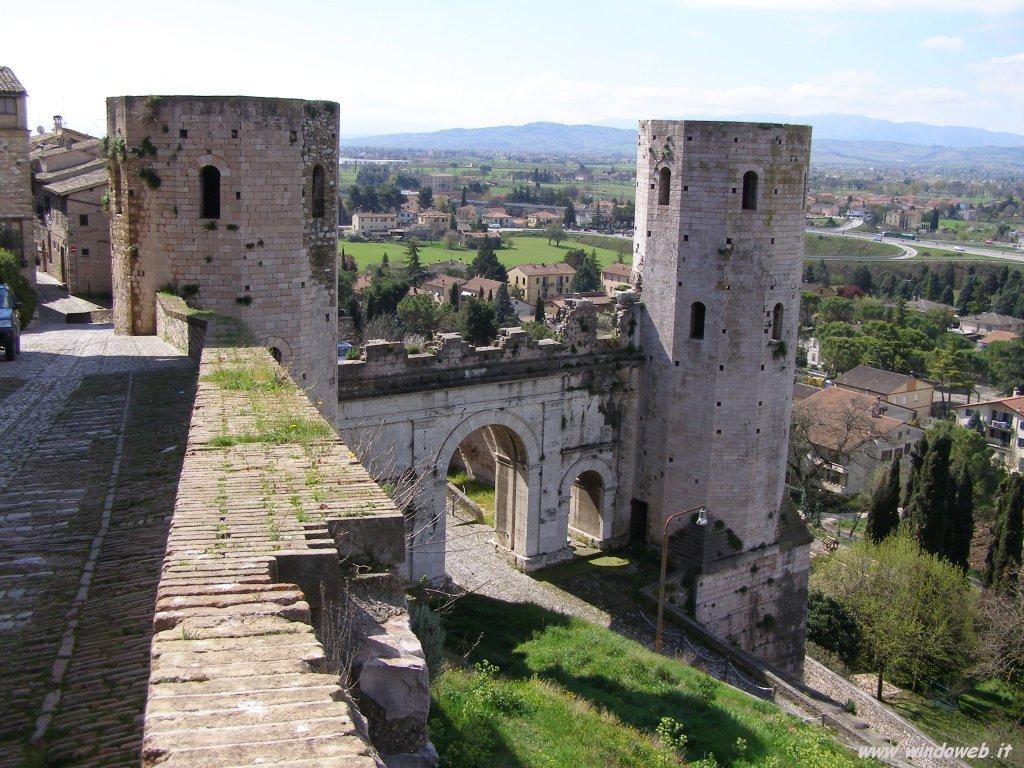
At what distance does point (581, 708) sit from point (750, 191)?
12.6m

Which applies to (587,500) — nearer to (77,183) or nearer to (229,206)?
(229,206)

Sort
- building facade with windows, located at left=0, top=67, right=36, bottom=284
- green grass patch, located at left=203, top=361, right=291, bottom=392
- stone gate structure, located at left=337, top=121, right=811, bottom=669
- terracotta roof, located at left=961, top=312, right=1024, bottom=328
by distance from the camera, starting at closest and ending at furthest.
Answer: green grass patch, located at left=203, top=361, right=291, bottom=392
stone gate structure, located at left=337, top=121, right=811, bottom=669
building facade with windows, located at left=0, top=67, right=36, bottom=284
terracotta roof, located at left=961, top=312, right=1024, bottom=328

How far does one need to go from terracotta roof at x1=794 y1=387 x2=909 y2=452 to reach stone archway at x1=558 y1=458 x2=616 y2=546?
79.9ft

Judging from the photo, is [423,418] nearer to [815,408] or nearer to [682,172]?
[682,172]

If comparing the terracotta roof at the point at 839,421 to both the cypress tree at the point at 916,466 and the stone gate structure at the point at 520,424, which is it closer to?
the cypress tree at the point at 916,466

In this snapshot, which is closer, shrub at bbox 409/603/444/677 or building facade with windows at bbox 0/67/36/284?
shrub at bbox 409/603/444/677

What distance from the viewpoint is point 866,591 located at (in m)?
29.0

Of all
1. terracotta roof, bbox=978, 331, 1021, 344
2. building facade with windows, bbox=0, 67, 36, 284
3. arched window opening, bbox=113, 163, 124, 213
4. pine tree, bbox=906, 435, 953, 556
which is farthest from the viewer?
terracotta roof, bbox=978, 331, 1021, 344

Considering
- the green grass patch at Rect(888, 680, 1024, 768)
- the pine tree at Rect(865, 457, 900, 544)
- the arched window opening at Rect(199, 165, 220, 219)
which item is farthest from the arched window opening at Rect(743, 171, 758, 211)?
the pine tree at Rect(865, 457, 900, 544)

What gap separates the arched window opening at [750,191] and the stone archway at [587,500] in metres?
7.10

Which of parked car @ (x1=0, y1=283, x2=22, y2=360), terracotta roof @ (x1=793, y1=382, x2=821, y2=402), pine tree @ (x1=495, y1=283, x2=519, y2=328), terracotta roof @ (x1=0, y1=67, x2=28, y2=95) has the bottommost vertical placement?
terracotta roof @ (x1=793, y1=382, x2=821, y2=402)

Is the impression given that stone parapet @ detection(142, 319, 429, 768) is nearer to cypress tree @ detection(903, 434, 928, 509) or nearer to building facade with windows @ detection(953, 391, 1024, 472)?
cypress tree @ detection(903, 434, 928, 509)

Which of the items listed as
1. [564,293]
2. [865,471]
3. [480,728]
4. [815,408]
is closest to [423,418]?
[480,728]

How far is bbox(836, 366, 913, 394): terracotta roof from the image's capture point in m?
65.2
